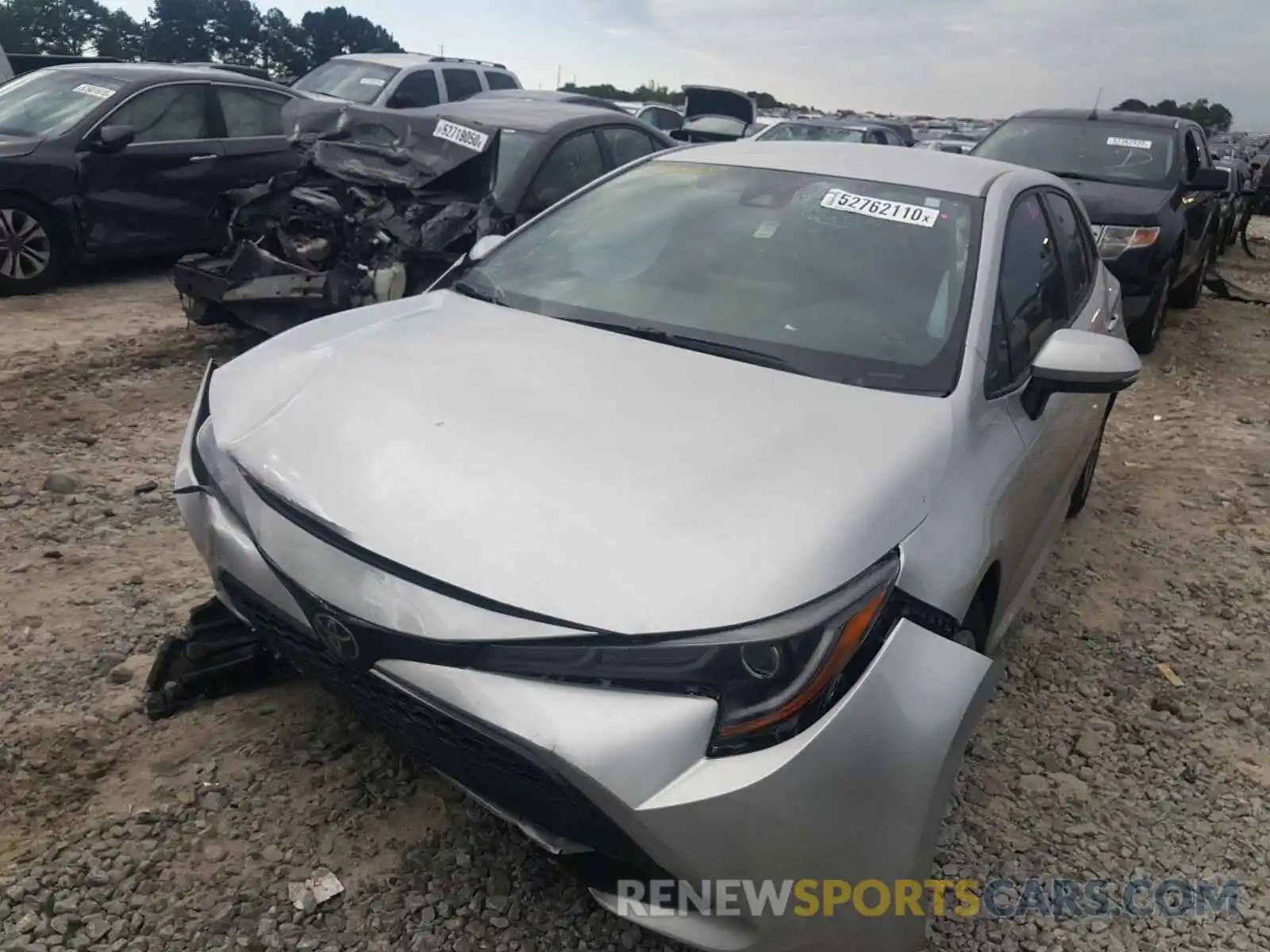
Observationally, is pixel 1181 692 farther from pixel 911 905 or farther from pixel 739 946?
pixel 739 946

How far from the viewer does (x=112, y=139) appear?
684cm

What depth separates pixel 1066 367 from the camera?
2.53 m

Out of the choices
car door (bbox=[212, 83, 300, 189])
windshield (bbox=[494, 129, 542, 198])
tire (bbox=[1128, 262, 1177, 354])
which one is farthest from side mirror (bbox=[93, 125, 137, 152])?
tire (bbox=[1128, 262, 1177, 354])

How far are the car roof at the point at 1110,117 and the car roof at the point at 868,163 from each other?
573 centimetres

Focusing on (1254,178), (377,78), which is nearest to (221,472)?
(377,78)

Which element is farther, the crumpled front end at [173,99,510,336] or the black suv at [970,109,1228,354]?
the black suv at [970,109,1228,354]

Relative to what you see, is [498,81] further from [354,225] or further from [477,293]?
[477,293]

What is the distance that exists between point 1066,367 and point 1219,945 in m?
1.43

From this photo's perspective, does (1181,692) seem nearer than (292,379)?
No

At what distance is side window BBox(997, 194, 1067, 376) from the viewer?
8.84 ft

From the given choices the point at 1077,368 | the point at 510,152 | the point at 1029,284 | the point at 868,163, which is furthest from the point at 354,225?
the point at 1077,368

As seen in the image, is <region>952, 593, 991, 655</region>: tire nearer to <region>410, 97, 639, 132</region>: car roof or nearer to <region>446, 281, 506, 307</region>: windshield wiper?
<region>446, 281, 506, 307</region>: windshield wiper

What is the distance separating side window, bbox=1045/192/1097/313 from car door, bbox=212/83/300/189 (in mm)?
5973

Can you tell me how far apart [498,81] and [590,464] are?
429 inches
